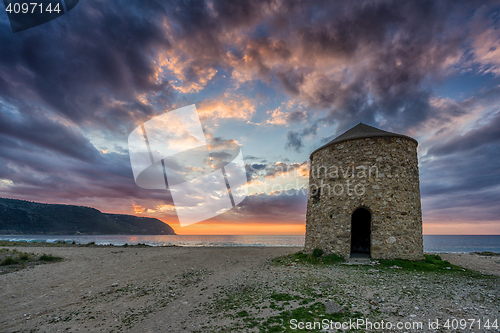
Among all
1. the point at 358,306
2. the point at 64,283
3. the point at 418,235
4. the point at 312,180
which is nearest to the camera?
the point at 358,306

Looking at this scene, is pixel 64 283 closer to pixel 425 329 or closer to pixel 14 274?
pixel 14 274

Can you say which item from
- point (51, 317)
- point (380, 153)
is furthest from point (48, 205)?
point (380, 153)

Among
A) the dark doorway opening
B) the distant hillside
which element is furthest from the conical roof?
the distant hillside

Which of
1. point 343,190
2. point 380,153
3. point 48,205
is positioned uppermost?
point 380,153

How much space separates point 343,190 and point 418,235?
4218 mm

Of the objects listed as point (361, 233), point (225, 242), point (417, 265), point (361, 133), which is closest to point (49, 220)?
point (225, 242)

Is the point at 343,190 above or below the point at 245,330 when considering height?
above

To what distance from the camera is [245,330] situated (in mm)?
4129

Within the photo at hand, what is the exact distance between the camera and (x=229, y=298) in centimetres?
604

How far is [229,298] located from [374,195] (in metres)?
8.57

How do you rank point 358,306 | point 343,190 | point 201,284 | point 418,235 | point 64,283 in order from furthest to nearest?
point 343,190 < point 418,235 < point 64,283 < point 201,284 < point 358,306

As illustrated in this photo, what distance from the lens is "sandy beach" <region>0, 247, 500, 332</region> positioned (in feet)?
15.3

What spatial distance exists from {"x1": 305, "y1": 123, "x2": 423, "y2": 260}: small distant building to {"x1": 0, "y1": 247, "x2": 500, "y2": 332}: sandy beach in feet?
5.59

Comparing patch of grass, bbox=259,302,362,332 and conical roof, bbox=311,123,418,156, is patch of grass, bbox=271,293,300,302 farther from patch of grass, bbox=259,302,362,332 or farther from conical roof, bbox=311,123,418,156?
conical roof, bbox=311,123,418,156
